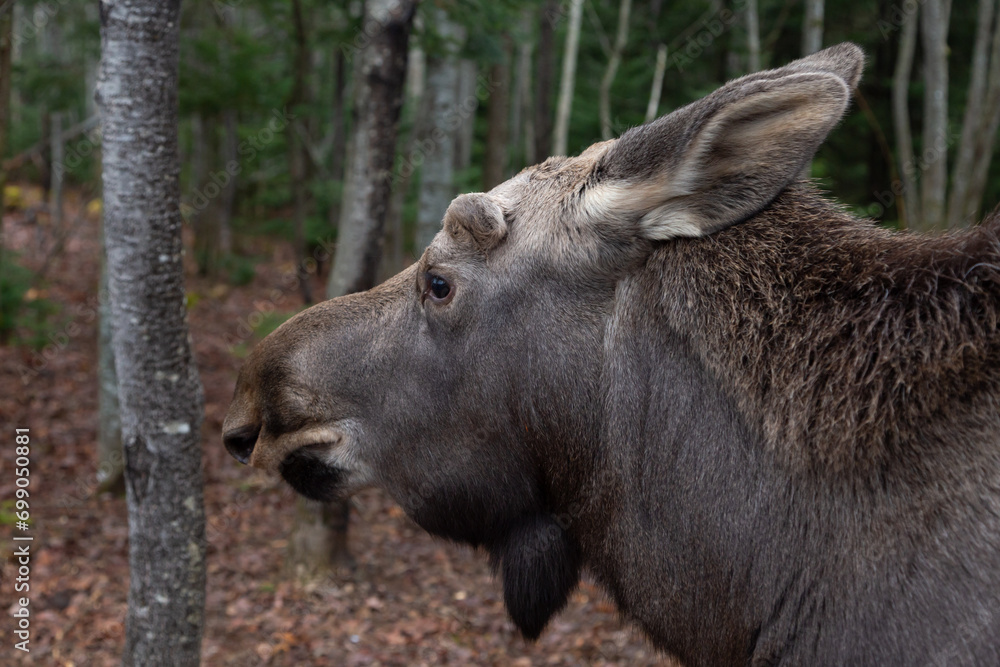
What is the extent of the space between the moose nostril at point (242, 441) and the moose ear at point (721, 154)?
1504mm

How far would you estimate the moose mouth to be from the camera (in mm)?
2920

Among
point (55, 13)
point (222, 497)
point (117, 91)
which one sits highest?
point (55, 13)

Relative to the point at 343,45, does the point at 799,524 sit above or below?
below

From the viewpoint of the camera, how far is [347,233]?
6336mm

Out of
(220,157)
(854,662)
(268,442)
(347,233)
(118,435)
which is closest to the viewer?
(854,662)

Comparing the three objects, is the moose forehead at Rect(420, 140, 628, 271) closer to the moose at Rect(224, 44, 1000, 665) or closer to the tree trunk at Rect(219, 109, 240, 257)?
the moose at Rect(224, 44, 1000, 665)

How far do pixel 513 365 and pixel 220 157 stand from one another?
69.6ft

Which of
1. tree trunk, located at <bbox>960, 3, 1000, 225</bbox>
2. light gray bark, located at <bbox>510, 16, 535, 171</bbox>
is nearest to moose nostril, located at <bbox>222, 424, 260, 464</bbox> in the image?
tree trunk, located at <bbox>960, 3, 1000, 225</bbox>

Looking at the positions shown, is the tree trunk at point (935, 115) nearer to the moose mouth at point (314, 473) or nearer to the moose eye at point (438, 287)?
the moose eye at point (438, 287)

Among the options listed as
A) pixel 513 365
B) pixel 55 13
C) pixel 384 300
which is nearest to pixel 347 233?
pixel 384 300

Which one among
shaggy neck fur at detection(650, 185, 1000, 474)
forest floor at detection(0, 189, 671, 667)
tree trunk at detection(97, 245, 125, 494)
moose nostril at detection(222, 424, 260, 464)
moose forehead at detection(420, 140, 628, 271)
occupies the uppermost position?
moose forehead at detection(420, 140, 628, 271)

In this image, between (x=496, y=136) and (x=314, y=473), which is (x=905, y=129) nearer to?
(x=496, y=136)

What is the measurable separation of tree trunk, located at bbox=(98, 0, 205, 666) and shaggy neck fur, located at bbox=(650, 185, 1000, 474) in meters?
2.48

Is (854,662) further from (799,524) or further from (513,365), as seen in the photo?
(513,365)
